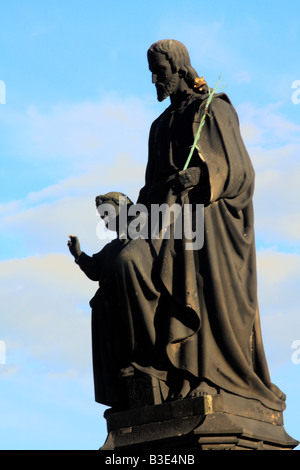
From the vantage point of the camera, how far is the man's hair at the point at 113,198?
13.6 metres

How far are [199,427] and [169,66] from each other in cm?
433

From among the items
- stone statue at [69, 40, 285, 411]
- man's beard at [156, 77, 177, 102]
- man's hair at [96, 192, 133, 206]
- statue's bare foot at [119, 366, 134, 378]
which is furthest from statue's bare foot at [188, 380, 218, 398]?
man's beard at [156, 77, 177, 102]

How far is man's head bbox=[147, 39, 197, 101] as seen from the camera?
13.8m

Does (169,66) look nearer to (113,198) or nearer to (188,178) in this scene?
(188,178)

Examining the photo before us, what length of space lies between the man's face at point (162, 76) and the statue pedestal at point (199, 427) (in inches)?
147

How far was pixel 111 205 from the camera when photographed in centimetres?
1361

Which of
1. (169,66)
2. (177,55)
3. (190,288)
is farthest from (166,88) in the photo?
(190,288)

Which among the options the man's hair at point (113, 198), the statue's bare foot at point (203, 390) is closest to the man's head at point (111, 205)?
the man's hair at point (113, 198)

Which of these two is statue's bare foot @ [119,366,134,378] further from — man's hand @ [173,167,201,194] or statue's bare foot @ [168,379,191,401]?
man's hand @ [173,167,201,194]

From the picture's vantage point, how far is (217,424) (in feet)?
39.6
